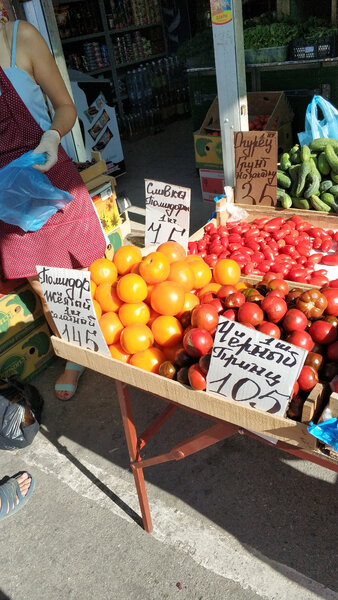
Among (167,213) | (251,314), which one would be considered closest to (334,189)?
(167,213)

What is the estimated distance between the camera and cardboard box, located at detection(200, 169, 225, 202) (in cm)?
524

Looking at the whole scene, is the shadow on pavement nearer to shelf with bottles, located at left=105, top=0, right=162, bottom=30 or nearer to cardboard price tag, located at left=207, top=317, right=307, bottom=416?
cardboard price tag, located at left=207, top=317, right=307, bottom=416

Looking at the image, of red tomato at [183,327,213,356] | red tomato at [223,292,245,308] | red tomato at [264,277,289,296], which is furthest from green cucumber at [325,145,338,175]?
red tomato at [183,327,213,356]

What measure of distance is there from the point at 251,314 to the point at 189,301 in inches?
13.0

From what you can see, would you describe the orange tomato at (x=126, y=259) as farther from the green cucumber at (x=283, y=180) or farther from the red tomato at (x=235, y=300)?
the green cucumber at (x=283, y=180)

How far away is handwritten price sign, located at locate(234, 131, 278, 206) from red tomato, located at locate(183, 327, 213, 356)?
5.78ft

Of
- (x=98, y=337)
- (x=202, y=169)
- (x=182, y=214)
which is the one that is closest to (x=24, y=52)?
(x=182, y=214)

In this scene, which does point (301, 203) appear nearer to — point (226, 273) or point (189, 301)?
point (226, 273)

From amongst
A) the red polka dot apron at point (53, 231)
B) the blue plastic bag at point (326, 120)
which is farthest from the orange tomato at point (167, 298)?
the blue plastic bag at point (326, 120)

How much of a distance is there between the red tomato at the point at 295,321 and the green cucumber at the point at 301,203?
172cm

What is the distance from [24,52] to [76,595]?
99.1 inches

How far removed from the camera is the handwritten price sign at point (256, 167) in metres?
2.91

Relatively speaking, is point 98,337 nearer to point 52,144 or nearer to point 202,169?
point 52,144

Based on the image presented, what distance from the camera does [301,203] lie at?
123 inches
